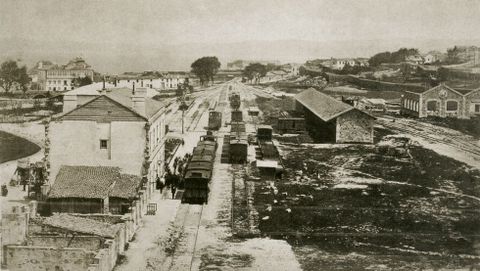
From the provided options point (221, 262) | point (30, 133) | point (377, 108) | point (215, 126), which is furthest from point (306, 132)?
point (221, 262)

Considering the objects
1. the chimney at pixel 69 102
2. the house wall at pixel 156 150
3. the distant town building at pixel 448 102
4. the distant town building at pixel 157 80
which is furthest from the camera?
the distant town building at pixel 157 80

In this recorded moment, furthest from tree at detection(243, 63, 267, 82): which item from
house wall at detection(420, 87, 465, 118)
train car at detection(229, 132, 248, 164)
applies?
train car at detection(229, 132, 248, 164)

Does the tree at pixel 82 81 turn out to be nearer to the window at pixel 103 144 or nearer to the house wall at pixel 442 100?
the house wall at pixel 442 100

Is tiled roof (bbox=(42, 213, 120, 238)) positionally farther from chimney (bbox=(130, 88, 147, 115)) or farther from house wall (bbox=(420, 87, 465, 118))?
house wall (bbox=(420, 87, 465, 118))

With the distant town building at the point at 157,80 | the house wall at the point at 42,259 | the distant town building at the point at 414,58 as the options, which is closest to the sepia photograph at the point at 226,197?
the house wall at the point at 42,259

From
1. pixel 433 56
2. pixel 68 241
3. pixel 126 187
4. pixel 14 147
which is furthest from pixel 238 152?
pixel 433 56
